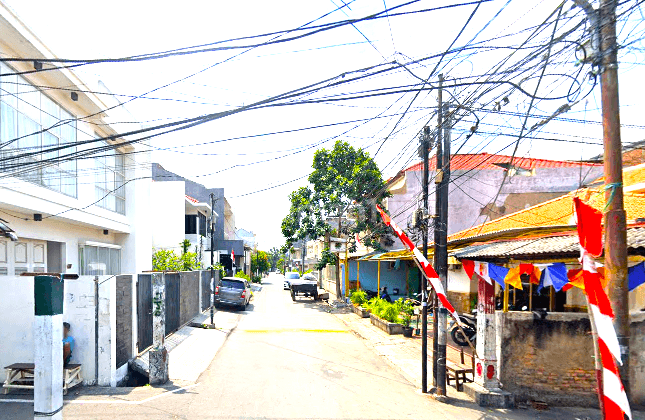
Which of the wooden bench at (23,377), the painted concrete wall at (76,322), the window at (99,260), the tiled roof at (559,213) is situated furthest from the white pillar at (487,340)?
the window at (99,260)

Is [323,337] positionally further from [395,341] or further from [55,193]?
[55,193]

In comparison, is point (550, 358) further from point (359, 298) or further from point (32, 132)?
point (359, 298)

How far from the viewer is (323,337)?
15656 mm

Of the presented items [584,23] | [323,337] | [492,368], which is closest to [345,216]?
[323,337]

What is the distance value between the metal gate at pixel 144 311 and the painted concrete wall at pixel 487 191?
14.6 metres

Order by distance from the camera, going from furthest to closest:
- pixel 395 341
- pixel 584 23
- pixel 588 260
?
pixel 395 341, pixel 584 23, pixel 588 260

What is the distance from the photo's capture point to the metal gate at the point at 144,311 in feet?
34.7

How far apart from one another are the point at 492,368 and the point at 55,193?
36.6 feet

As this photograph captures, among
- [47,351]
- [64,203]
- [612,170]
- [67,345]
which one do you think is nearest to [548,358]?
[612,170]

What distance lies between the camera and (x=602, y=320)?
4.11 meters

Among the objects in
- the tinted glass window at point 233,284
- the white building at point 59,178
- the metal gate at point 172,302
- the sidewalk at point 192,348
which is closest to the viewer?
→ the sidewalk at point 192,348

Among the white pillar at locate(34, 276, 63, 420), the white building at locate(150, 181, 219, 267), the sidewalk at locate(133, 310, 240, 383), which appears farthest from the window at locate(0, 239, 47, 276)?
the white building at locate(150, 181, 219, 267)

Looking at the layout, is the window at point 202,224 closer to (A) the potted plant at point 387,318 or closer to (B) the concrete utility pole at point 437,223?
(A) the potted plant at point 387,318

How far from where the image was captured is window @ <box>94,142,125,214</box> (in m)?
14.7
